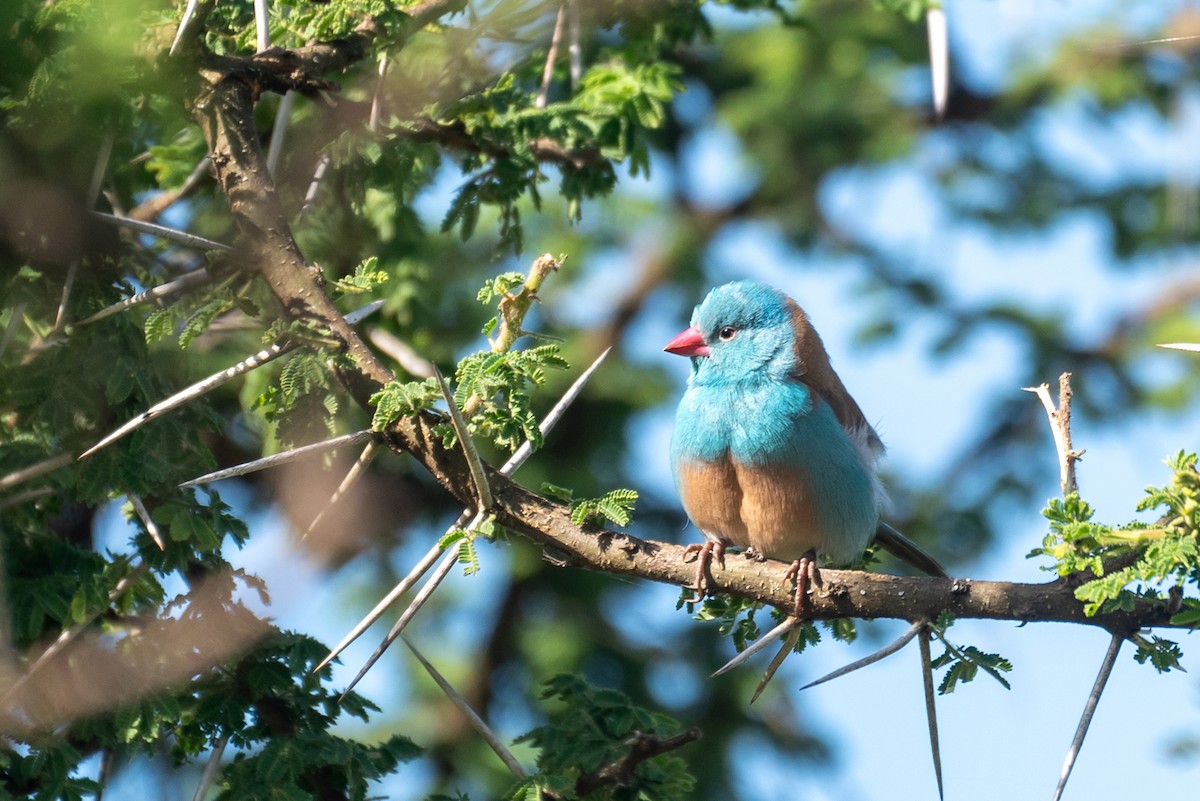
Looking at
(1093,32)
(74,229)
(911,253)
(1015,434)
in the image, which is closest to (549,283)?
(911,253)

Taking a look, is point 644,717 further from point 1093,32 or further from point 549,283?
point 1093,32

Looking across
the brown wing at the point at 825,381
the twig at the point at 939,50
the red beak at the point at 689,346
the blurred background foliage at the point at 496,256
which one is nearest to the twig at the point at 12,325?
the blurred background foliage at the point at 496,256

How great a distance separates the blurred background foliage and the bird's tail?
158 cm

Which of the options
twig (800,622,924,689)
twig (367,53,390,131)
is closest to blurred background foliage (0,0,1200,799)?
twig (367,53,390,131)

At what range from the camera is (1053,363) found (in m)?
7.80

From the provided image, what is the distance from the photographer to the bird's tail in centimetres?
452

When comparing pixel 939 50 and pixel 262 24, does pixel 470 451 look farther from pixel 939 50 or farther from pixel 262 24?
pixel 939 50

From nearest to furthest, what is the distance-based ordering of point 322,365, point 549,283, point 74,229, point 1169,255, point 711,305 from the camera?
point 322,365 → point 74,229 → point 711,305 → point 549,283 → point 1169,255

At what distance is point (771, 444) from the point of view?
4395mm

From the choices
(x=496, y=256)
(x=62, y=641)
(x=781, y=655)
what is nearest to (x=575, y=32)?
(x=496, y=256)

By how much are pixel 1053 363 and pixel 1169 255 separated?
3.19ft

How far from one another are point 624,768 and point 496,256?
1.80 metres

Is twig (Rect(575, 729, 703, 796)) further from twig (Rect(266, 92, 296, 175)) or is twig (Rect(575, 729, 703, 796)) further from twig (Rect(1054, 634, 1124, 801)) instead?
twig (Rect(266, 92, 296, 175))

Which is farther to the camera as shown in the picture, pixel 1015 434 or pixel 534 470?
pixel 1015 434
